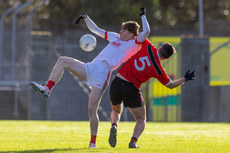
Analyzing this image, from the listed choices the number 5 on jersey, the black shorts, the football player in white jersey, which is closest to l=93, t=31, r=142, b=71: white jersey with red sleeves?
the football player in white jersey

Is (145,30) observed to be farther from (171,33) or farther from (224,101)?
(171,33)

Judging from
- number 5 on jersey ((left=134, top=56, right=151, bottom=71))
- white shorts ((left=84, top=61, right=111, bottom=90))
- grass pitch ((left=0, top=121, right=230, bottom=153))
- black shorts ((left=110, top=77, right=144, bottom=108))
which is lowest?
grass pitch ((left=0, top=121, right=230, bottom=153))

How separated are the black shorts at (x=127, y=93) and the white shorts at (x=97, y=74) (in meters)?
0.32

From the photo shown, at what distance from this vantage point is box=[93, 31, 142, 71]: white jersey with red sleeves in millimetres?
8680

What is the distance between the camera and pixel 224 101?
64.1ft

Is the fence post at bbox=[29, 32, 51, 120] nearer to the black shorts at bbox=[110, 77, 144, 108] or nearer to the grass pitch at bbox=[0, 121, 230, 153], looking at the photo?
the grass pitch at bbox=[0, 121, 230, 153]

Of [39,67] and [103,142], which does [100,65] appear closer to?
[103,142]

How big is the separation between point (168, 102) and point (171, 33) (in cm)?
883

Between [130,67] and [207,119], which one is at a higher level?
[130,67]

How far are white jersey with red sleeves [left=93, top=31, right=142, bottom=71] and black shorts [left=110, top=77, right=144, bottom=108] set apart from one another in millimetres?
282

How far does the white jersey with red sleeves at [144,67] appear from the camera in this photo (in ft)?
28.5

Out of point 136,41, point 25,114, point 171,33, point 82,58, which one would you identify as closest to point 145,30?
point 136,41

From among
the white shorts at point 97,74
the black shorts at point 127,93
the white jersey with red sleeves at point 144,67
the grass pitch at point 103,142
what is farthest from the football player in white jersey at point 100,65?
the grass pitch at point 103,142

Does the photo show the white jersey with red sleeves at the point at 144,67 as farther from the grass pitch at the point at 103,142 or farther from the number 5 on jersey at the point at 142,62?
the grass pitch at the point at 103,142
